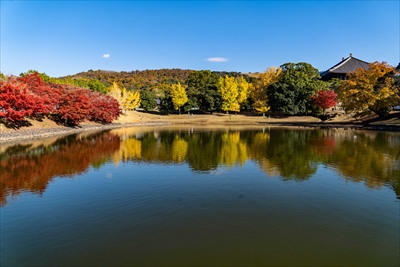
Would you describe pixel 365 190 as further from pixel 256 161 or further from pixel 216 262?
pixel 216 262

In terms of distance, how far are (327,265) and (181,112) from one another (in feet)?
225

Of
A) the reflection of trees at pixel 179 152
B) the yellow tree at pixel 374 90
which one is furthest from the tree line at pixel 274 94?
the reflection of trees at pixel 179 152

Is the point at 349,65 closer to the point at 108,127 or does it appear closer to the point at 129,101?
the point at 129,101

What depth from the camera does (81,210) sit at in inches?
445

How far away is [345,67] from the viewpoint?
236 feet

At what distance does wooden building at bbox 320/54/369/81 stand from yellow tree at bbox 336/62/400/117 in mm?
24106

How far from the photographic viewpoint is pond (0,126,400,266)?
7887mm

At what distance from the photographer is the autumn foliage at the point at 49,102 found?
3347 centimetres

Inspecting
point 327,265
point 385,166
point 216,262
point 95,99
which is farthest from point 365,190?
point 95,99

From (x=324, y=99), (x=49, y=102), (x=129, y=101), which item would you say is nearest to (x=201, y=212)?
(x=49, y=102)

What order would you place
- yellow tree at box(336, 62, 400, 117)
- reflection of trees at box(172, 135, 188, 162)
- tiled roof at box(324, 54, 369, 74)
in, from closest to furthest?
reflection of trees at box(172, 135, 188, 162) < yellow tree at box(336, 62, 400, 117) < tiled roof at box(324, 54, 369, 74)

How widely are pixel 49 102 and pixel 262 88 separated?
4322 cm

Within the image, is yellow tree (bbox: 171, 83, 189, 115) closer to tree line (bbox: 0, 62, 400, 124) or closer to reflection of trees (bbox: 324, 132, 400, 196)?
tree line (bbox: 0, 62, 400, 124)

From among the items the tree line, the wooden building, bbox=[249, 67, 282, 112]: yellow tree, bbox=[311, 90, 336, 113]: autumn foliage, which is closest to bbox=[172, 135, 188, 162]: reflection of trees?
the tree line
